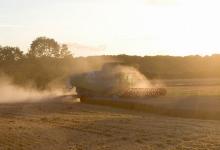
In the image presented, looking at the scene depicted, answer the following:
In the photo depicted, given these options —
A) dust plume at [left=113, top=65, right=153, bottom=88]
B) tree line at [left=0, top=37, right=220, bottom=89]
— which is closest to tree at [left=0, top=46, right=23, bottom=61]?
tree line at [left=0, top=37, right=220, bottom=89]

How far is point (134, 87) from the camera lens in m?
42.0

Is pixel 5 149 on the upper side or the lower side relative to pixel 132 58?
lower

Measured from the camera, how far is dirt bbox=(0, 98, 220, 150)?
16922 millimetres

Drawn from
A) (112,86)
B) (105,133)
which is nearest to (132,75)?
(112,86)

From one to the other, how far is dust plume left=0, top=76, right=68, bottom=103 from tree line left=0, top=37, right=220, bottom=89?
1.69 meters

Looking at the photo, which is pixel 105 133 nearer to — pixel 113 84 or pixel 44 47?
pixel 113 84

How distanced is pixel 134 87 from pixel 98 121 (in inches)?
719

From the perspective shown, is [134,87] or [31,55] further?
[31,55]

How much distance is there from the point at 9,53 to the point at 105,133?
89842 mm

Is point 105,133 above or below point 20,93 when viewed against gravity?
below

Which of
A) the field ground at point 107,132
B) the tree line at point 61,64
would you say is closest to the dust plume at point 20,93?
the tree line at point 61,64

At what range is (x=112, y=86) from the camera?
40.1 metres

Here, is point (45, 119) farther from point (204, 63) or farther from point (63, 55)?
point (204, 63)

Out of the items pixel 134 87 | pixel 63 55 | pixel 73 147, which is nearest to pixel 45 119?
pixel 73 147
